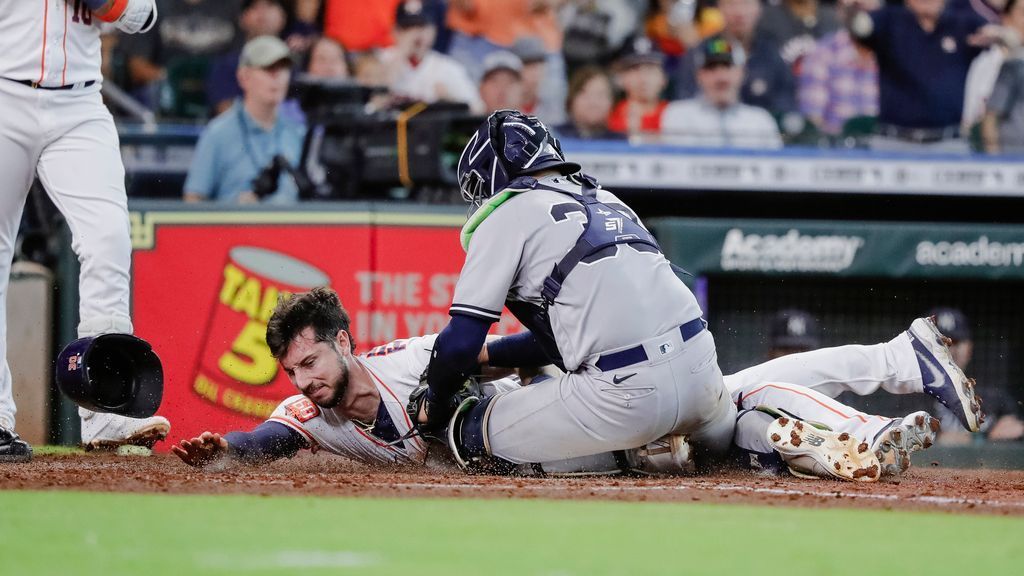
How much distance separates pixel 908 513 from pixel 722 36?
20.0 feet

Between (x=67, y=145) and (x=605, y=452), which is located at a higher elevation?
(x=67, y=145)

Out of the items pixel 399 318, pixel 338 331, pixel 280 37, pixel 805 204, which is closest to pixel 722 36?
pixel 805 204

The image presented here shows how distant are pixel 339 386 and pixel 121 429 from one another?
3.55 ft

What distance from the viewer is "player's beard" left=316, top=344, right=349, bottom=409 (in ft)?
15.8

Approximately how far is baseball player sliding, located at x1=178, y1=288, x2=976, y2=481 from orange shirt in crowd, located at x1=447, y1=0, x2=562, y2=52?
4.66 m

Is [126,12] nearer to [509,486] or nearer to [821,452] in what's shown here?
[509,486]

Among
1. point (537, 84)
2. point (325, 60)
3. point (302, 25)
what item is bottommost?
point (537, 84)

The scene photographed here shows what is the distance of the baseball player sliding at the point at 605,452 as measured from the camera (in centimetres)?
457

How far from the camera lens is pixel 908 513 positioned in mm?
3686

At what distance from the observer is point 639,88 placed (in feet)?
29.7

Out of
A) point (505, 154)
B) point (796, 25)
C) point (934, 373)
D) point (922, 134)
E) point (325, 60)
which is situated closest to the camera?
point (505, 154)

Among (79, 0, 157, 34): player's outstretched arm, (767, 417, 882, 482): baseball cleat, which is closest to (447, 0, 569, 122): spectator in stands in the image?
(79, 0, 157, 34): player's outstretched arm

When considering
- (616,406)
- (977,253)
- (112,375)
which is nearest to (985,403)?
(977,253)

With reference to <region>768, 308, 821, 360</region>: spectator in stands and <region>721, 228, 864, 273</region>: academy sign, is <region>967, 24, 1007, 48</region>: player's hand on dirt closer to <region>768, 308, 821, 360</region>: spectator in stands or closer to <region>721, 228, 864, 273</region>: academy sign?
<region>721, 228, 864, 273</region>: academy sign
